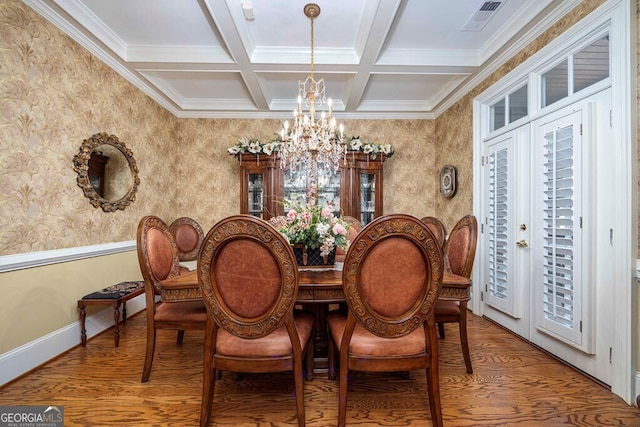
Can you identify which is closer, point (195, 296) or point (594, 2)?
point (195, 296)

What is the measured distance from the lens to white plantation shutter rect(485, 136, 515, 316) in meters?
2.76

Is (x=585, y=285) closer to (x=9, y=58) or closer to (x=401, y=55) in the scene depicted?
(x=401, y=55)

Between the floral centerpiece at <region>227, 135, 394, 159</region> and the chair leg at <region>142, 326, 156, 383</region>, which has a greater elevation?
the floral centerpiece at <region>227, 135, 394, 159</region>

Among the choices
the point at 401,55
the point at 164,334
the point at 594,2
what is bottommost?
the point at 164,334

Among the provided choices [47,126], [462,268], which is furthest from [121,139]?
[462,268]

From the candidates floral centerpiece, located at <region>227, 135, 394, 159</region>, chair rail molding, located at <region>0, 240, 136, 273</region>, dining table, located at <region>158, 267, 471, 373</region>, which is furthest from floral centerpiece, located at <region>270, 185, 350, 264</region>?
floral centerpiece, located at <region>227, 135, 394, 159</region>

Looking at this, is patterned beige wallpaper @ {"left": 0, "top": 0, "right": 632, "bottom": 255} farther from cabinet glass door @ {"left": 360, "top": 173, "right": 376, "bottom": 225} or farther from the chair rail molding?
cabinet glass door @ {"left": 360, "top": 173, "right": 376, "bottom": 225}

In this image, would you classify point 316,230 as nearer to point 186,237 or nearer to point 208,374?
point 208,374

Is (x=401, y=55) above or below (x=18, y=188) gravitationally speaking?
above

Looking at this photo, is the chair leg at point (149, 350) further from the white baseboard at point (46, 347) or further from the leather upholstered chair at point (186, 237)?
the leather upholstered chair at point (186, 237)

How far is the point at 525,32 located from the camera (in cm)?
247

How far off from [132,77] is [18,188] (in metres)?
1.81

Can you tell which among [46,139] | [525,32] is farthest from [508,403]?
[46,139]

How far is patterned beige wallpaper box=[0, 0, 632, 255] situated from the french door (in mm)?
654
